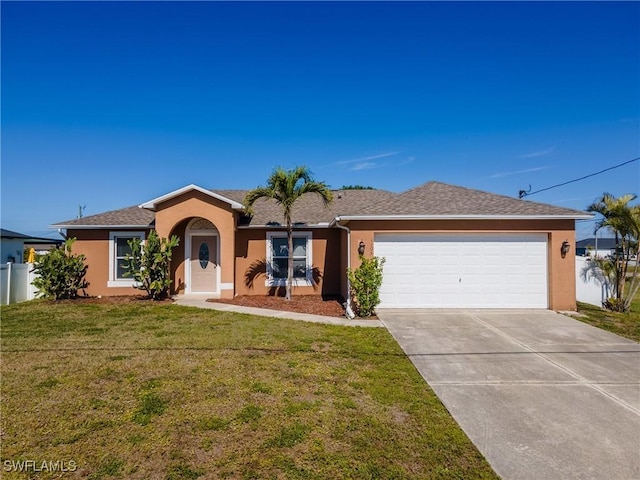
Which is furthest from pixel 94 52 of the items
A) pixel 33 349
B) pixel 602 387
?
pixel 602 387

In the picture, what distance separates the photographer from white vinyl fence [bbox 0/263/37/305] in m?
11.3

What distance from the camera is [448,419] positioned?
3.90m

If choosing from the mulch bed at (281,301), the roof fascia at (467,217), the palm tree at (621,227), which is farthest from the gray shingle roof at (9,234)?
the palm tree at (621,227)

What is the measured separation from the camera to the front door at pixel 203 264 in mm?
12984

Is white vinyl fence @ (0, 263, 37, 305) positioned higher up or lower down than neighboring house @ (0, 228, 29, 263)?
lower down

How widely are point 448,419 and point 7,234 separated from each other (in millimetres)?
27023

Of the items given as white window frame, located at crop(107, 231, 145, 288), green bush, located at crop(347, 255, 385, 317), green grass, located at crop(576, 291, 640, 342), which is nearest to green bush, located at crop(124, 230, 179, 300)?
white window frame, located at crop(107, 231, 145, 288)

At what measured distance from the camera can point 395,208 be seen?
34.3 ft

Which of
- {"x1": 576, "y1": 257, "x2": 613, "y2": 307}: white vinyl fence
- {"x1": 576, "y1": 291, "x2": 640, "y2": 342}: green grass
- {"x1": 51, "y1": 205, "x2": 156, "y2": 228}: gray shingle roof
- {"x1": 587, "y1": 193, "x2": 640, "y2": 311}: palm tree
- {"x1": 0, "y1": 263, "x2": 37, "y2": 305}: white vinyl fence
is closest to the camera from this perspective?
{"x1": 576, "y1": 291, "x2": 640, "y2": 342}: green grass

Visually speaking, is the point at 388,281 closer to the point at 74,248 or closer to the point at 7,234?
Result: the point at 74,248

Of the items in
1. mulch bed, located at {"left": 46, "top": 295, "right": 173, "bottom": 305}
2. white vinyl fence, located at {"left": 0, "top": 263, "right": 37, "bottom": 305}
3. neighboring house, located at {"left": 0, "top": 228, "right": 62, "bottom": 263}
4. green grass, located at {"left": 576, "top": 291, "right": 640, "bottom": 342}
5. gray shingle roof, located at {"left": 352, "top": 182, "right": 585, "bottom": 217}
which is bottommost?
green grass, located at {"left": 576, "top": 291, "right": 640, "bottom": 342}

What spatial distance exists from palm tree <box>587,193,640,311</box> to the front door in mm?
13981

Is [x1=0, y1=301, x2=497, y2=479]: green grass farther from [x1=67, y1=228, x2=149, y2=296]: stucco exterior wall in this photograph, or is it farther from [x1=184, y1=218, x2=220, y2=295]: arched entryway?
[x1=67, y1=228, x2=149, y2=296]: stucco exterior wall

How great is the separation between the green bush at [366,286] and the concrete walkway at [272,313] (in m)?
0.61
